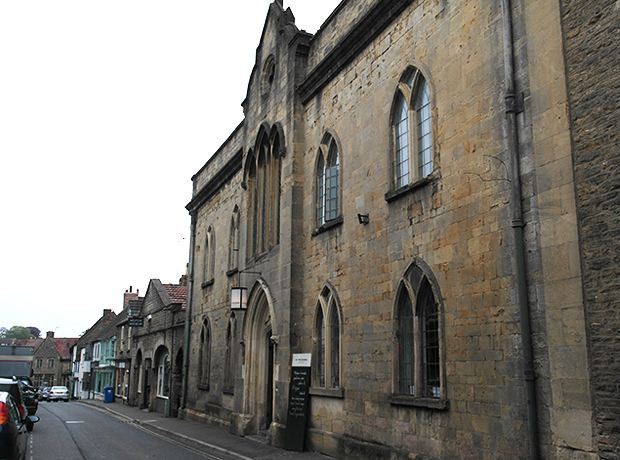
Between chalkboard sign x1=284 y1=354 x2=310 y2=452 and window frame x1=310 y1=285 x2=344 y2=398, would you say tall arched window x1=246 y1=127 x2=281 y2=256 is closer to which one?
window frame x1=310 y1=285 x2=344 y2=398

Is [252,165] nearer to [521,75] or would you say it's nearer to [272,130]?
[272,130]

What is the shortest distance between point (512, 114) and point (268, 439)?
10.2m

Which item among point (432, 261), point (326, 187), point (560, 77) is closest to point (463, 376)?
point (432, 261)

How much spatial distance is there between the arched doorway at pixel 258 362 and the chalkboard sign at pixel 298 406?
3305mm

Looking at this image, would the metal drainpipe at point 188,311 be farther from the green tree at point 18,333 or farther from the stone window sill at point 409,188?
the green tree at point 18,333

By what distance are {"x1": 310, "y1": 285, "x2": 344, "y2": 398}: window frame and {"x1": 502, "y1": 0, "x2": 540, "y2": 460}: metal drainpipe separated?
5309mm

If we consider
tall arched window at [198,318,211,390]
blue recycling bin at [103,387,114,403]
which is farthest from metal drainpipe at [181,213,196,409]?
blue recycling bin at [103,387,114,403]

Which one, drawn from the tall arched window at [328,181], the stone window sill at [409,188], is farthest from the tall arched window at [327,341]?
the stone window sill at [409,188]

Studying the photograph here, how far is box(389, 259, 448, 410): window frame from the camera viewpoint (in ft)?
31.3

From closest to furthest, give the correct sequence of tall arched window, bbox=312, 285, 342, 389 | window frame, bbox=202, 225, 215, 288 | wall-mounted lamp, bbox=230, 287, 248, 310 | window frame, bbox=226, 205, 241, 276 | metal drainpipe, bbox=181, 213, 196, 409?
tall arched window, bbox=312, 285, 342, 389 < wall-mounted lamp, bbox=230, 287, 248, 310 < window frame, bbox=226, 205, 241, 276 < window frame, bbox=202, 225, 215, 288 < metal drainpipe, bbox=181, 213, 196, 409

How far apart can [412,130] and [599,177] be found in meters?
4.31

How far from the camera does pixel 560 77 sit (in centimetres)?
767

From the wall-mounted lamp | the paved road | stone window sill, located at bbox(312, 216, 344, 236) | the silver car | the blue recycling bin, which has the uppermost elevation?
stone window sill, located at bbox(312, 216, 344, 236)

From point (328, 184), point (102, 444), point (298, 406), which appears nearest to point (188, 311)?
point (102, 444)
